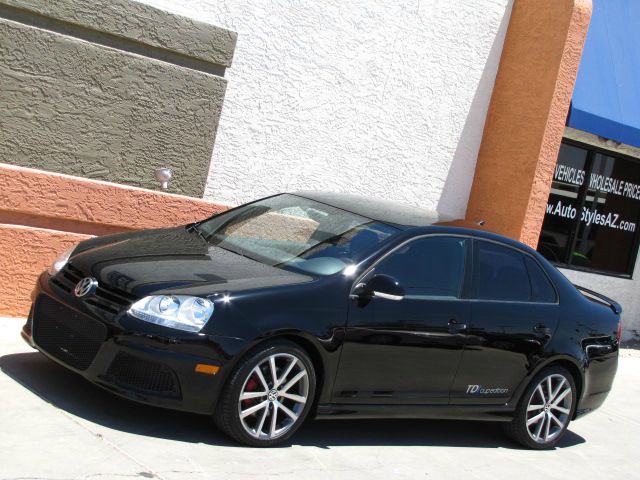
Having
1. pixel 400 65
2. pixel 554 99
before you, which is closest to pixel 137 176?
pixel 400 65

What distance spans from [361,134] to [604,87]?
356 centimetres

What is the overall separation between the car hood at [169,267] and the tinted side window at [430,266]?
69 centimetres

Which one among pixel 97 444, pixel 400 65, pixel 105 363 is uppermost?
pixel 400 65

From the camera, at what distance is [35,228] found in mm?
8109

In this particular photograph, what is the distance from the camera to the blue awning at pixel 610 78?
12.0m

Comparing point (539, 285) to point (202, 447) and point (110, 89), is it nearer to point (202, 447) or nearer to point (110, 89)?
point (202, 447)

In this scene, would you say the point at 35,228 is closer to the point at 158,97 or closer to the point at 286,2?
the point at 158,97

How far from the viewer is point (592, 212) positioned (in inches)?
538

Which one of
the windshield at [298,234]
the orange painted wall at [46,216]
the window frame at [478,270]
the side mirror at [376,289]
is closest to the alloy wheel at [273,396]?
the side mirror at [376,289]

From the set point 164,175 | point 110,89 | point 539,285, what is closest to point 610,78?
point 539,285

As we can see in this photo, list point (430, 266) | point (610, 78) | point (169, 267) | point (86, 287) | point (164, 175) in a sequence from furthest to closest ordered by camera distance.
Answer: point (610, 78) → point (164, 175) → point (430, 266) → point (169, 267) → point (86, 287)

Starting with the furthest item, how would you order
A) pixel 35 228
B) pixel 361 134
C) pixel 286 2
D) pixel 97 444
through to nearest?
pixel 361 134 < pixel 286 2 < pixel 35 228 < pixel 97 444

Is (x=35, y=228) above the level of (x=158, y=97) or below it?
below

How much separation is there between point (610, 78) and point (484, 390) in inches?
271
